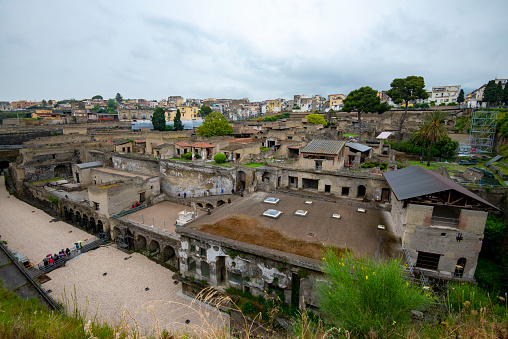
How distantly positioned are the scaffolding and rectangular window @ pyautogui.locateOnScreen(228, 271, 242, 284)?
35.3 meters

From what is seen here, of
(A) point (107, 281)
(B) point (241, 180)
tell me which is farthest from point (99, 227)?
(B) point (241, 180)

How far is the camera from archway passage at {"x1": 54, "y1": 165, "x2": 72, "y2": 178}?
41.5m

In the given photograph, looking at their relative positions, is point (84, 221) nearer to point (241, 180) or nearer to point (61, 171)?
point (241, 180)

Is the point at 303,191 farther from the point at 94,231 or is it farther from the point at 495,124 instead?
the point at 495,124

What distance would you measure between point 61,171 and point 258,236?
41.9m

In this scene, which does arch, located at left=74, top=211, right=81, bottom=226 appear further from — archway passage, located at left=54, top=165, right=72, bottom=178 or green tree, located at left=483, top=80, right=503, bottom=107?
green tree, located at left=483, top=80, right=503, bottom=107

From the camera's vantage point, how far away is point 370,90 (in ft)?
130

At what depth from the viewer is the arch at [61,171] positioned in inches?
1633

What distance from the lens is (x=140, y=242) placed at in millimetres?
23750

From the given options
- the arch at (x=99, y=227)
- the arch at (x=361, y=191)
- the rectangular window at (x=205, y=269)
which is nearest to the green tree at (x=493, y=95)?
the arch at (x=361, y=191)

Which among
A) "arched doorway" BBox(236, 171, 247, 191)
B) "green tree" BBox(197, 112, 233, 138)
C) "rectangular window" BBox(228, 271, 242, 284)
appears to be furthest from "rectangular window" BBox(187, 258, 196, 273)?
"green tree" BBox(197, 112, 233, 138)

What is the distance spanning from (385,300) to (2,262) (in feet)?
79.0

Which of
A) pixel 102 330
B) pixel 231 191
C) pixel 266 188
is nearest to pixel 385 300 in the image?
pixel 102 330

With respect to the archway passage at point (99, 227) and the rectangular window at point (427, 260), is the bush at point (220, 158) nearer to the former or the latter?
the archway passage at point (99, 227)
